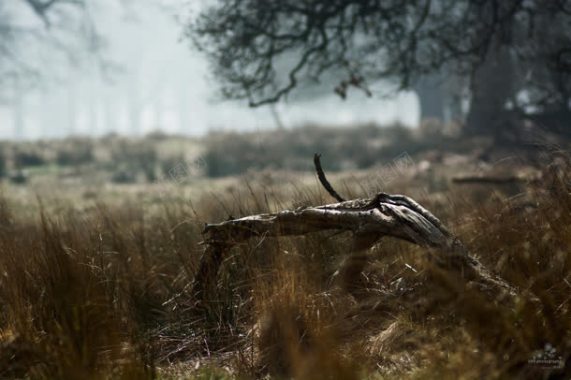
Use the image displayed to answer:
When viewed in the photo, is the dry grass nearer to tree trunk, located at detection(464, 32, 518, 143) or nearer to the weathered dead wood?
the weathered dead wood

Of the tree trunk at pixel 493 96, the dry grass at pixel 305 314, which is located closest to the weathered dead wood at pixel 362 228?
the dry grass at pixel 305 314

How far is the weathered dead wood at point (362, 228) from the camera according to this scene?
3.46m

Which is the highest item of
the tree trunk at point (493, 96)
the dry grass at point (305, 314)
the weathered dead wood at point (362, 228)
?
the tree trunk at point (493, 96)

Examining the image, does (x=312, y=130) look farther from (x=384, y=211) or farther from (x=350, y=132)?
(x=384, y=211)

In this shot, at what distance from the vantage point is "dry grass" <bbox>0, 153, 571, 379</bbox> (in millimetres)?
3076

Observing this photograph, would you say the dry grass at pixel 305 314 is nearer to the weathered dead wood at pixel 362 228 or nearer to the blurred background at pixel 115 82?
the weathered dead wood at pixel 362 228

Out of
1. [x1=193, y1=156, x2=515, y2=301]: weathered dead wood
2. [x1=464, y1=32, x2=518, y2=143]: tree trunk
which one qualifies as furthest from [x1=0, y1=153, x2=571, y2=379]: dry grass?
[x1=464, y1=32, x2=518, y2=143]: tree trunk

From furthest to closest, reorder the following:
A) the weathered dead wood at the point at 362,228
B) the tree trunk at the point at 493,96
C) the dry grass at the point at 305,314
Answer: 1. the tree trunk at the point at 493,96
2. the weathered dead wood at the point at 362,228
3. the dry grass at the point at 305,314

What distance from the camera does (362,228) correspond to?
3.88 m

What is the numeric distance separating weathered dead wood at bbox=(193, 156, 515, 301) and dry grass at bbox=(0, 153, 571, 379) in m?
0.11

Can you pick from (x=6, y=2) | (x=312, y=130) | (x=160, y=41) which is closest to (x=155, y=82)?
(x=160, y=41)

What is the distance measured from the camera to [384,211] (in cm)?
389

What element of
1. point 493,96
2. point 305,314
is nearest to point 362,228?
point 305,314

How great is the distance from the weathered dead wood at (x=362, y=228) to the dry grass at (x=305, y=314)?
0.11 meters
